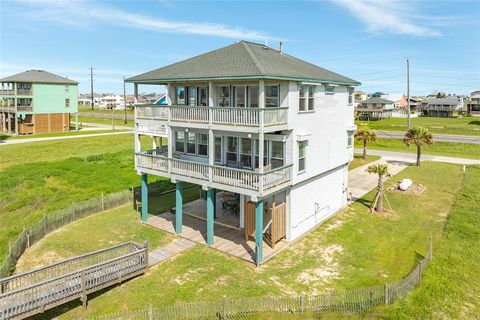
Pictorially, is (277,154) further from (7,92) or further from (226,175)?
(7,92)

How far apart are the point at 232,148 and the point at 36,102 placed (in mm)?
49220

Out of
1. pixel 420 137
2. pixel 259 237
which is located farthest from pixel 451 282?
pixel 420 137

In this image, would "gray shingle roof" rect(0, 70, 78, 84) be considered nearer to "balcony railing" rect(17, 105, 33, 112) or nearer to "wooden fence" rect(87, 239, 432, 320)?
"balcony railing" rect(17, 105, 33, 112)

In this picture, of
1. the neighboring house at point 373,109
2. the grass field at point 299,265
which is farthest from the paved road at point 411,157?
the neighboring house at point 373,109

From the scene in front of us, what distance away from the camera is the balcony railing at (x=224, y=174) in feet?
53.8

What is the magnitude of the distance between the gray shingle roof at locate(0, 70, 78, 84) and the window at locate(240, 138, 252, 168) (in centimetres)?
4951

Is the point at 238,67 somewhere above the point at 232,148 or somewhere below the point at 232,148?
above

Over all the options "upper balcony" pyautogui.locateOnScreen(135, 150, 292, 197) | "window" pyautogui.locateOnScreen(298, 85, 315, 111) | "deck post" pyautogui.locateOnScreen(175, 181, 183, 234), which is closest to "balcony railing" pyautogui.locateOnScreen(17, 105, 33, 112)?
"upper balcony" pyautogui.locateOnScreen(135, 150, 292, 197)

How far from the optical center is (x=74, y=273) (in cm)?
1324

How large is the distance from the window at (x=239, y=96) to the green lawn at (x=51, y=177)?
12.3m

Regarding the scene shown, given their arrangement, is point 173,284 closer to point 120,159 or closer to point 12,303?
point 12,303

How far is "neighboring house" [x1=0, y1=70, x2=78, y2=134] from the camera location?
2216 inches

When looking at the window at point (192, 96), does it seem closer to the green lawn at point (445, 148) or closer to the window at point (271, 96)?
the window at point (271, 96)

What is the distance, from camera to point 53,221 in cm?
2025
